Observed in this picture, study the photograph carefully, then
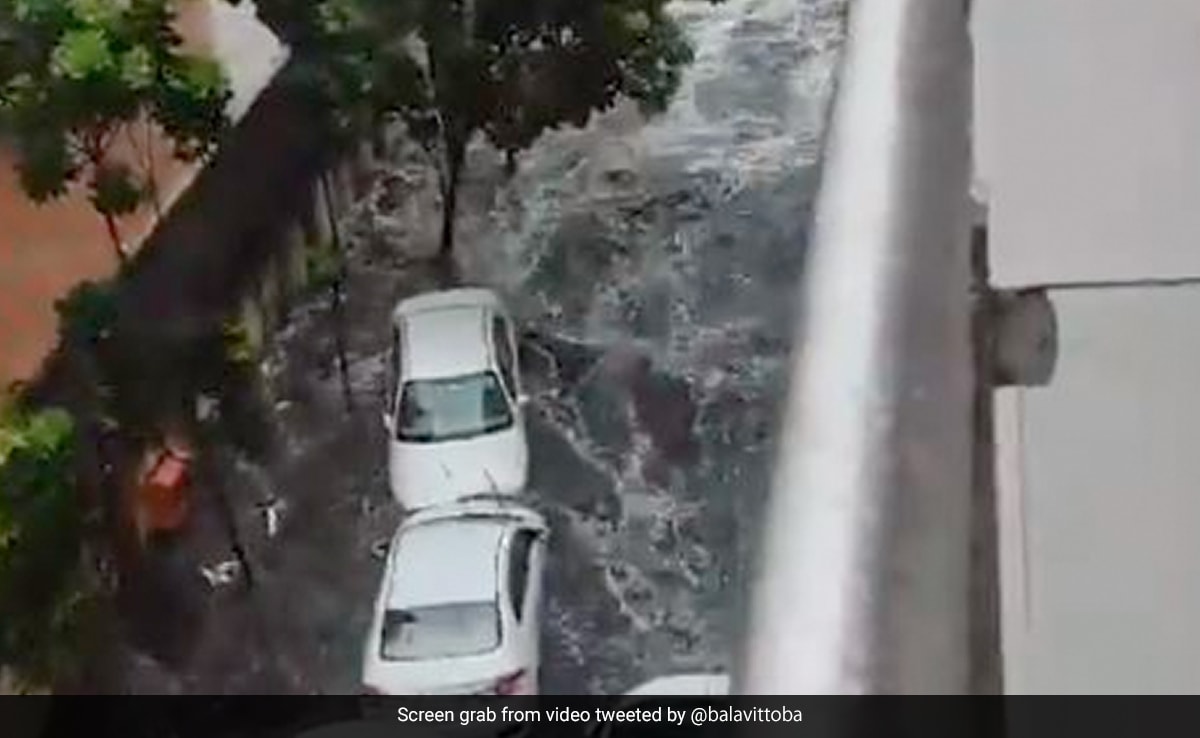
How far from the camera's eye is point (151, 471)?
399cm

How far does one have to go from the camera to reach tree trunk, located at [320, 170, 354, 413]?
466cm

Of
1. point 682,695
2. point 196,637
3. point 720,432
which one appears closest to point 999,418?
point 682,695

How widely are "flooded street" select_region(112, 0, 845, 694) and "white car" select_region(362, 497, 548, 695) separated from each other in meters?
0.12

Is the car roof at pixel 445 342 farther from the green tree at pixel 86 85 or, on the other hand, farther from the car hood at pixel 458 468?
the green tree at pixel 86 85

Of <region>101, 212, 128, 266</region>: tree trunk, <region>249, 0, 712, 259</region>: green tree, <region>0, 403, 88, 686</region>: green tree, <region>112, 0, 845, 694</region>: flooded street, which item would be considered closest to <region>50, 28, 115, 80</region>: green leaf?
<region>101, 212, 128, 266</region>: tree trunk

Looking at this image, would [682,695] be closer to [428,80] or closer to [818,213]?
[428,80]

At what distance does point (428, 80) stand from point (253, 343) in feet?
2.62

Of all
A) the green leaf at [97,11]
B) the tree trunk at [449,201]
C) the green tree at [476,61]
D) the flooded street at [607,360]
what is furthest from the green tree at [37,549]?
the tree trunk at [449,201]

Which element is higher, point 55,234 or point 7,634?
point 55,234

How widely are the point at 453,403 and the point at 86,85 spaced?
1.03m

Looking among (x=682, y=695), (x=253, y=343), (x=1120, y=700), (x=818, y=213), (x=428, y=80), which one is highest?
(x=428, y=80)

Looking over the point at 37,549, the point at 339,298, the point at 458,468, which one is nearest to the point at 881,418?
the point at 37,549

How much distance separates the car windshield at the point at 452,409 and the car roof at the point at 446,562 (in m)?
0.31

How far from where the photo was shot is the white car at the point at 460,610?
11.9 feet
